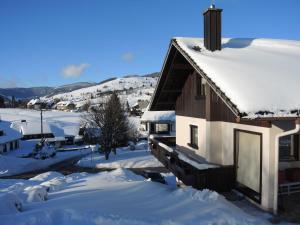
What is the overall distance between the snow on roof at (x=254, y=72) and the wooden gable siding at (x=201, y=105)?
125cm

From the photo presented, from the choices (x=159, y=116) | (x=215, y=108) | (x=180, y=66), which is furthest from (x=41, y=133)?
(x=215, y=108)

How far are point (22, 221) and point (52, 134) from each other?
5984cm

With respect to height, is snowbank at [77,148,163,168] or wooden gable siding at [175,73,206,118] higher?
wooden gable siding at [175,73,206,118]

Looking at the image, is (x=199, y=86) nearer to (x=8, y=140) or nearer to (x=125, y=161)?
(x=125, y=161)

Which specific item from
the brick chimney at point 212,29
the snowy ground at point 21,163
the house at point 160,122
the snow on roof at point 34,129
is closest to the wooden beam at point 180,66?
the brick chimney at point 212,29

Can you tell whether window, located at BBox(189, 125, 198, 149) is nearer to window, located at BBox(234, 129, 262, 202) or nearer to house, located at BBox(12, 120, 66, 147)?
window, located at BBox(234, 129, 262, 202)

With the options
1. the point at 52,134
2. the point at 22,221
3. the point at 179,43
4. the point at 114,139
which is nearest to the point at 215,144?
the point at 179,43

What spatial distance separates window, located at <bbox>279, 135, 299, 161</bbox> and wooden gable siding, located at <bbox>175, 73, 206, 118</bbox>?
123 inches

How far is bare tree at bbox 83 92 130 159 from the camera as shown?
144 ft

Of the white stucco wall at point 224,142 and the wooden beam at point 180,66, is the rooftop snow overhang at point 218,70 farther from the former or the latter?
the white stucco wall at point 224,142

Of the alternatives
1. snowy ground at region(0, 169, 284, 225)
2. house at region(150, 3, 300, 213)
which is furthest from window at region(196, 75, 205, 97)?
snowy ground at region(0, 169, 284, 225)

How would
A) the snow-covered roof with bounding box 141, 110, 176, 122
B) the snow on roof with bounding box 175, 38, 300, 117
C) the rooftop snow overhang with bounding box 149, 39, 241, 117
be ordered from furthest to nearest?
the snow-covered roof with bounding box 141, 110, 176, 122
the rooftop snow overhang with bounding box 149, 39, 241, 117
the snow on roof with bounding box 175, 38, 300, 117

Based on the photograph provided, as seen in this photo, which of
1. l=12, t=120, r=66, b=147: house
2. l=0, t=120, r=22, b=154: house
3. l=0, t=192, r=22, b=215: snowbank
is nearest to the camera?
l=0, t=192, r=22, b=215: snowbank

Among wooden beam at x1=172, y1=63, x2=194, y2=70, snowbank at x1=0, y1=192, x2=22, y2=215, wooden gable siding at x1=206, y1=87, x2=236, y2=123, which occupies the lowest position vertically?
snowbank at x1=0, y1=192, x2=22, y2=215
